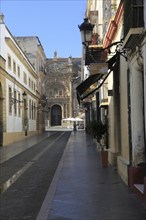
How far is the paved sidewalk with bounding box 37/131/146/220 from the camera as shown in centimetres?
770

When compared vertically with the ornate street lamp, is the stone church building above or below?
above

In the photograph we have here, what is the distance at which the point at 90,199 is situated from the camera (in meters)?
9.20

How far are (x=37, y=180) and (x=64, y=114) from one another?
7933 centimetres

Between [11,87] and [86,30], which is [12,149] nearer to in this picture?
[11,87]

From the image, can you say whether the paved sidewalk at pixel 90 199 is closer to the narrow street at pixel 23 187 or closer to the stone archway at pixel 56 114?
the narrow street at pixel 23 187

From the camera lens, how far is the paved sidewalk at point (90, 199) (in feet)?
25.2

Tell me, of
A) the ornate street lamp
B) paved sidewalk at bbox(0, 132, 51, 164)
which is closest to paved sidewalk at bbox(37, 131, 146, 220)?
the ornate street lamp

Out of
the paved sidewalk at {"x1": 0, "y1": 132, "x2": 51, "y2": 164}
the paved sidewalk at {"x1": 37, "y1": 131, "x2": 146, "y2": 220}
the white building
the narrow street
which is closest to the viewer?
the paved sidewalk at {"x1": 37, "y1": 131, "x2": 146, "y2": 220}

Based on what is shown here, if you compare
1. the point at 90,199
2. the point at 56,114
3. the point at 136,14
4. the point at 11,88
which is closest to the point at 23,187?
the point at 90,199

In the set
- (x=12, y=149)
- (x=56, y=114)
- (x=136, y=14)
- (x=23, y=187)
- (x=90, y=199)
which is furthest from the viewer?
(x=56, y=114)

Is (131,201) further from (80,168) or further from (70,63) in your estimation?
(70,63)

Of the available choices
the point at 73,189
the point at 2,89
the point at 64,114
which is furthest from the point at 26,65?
the point at 64,114

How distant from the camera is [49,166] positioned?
16.9 m

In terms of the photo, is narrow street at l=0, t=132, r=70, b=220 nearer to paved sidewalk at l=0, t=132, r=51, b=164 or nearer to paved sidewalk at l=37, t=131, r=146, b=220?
paved sidewalk at l=37, t=131, r=146, b=220
